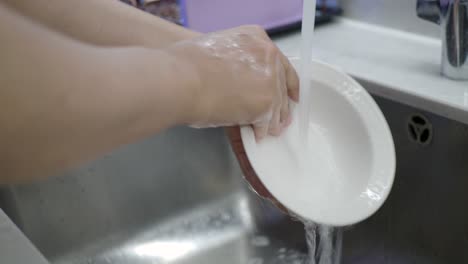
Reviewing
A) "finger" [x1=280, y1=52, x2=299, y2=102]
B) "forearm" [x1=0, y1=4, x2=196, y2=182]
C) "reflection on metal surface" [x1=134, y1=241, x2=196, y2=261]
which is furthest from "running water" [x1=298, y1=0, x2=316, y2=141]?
"reflection on metal surface" [x1=134, y1=241, x2=196, y2=261]

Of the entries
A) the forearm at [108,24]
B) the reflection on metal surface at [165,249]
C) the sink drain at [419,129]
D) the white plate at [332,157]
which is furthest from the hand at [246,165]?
the reflection on metal surface at [165,249]

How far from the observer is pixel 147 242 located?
0.79m

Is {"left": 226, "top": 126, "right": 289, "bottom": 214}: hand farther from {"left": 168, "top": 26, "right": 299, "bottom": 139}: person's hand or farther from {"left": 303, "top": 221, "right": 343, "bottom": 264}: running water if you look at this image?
{"left": 303, "top": 221, "right": 343, "bottom": 264}: running water

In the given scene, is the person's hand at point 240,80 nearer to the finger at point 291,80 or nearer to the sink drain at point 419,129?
the finger at point 291,80

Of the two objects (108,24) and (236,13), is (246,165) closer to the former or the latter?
(108,24)

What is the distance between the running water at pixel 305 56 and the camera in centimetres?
49

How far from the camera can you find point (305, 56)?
20.2 inches

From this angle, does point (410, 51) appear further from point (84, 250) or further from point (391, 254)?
point (84, 250)

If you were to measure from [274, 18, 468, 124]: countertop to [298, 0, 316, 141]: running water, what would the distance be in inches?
5.7

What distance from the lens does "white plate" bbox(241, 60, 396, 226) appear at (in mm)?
476

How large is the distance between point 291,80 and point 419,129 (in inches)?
8.1

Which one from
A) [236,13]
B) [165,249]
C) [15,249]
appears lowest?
[165,249]

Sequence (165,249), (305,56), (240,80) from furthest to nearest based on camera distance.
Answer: (165,249), (305,56), (240,80)

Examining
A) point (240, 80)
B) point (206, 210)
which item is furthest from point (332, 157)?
point (206, 210)
